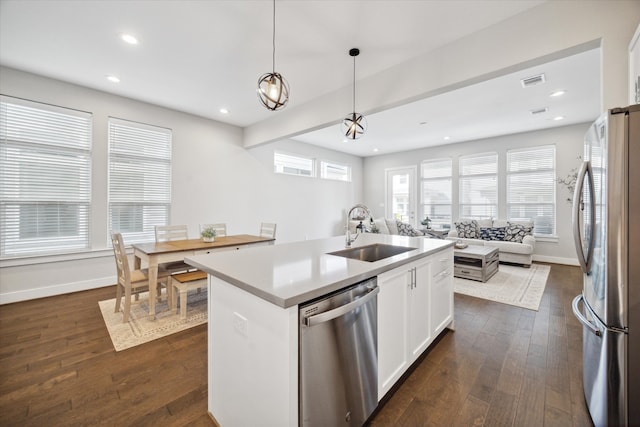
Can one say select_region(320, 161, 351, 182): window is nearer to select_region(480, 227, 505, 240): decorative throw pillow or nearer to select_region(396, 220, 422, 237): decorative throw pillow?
select_region(396, 220, 422, 237): decorative throw pillow

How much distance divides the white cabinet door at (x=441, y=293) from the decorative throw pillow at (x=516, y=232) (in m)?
4.16

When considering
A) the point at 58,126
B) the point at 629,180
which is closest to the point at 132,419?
the point at 629,180

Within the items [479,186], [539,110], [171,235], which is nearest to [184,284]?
[171,235]

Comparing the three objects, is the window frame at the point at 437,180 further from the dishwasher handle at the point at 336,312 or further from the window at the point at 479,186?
the dishwasher handle at the point at 336,312

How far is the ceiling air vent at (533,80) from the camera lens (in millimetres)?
3427

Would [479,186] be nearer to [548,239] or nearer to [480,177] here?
[480,177]

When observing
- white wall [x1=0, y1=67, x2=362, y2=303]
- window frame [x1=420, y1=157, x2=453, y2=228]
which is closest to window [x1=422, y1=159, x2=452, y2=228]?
window frame [x1=420, y1=157, x2=453, y2=228]

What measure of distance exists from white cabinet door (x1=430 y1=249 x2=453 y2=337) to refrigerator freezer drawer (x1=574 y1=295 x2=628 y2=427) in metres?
0.94

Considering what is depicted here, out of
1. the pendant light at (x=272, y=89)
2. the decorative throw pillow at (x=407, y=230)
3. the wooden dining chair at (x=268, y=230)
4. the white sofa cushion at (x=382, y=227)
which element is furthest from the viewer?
the white sofa cushion at (x=382, y=227)

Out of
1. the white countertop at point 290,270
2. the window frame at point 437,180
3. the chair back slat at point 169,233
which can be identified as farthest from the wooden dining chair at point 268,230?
the window frame at point 437,180

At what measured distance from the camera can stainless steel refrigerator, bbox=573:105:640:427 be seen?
1.21m

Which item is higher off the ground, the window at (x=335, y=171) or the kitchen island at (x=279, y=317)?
the window at (x=335, y=171)

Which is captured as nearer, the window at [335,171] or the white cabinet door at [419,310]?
the white cabinet door at [419,310]

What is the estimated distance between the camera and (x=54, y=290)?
3637 millimetres
